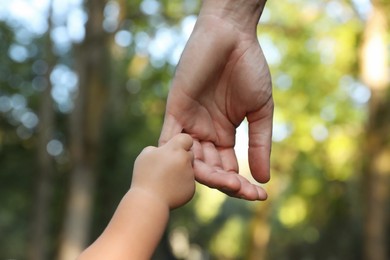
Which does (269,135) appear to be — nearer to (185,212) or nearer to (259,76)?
(259,76)

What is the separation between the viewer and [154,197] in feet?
5.64

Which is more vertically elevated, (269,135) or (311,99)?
(269,135)

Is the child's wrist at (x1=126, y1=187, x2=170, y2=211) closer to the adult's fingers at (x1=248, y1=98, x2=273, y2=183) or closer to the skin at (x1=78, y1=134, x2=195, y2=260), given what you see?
the skin at (x1=78, y1=134, x2=195, y2=260)

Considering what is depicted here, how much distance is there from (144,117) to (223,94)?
17162 millimetres

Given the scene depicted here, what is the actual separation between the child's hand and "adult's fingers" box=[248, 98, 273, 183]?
19cm

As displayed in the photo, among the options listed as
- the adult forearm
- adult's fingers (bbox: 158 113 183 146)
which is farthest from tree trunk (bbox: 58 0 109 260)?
adult's fingers (bbox: 158 113 183 146)

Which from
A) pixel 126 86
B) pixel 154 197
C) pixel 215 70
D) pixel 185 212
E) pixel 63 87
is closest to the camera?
pixel 154 197

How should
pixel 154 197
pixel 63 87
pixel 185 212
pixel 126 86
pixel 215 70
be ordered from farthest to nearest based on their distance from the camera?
pixel 185 212 → pixel 126 86 → pixel 63 87 → pixel 215 70 → pixel 154 197

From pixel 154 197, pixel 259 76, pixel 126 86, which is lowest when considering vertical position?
pixel 126 86

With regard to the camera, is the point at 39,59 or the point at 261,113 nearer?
the point at 261,113

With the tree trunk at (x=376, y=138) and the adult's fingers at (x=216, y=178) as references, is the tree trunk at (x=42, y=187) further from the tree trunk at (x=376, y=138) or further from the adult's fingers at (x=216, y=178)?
the adult's fingers at (x=216, y=178)

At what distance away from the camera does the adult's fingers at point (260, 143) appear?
1888 millimetres

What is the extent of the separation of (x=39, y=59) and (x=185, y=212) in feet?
23.4

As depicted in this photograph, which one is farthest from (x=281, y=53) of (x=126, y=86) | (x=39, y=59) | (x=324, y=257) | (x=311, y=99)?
(x=324, y=257)
